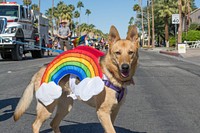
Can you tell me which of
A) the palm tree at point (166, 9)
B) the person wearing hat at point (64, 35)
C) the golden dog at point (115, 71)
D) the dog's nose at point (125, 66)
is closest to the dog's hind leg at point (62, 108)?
the golden dog at point (115, 71)

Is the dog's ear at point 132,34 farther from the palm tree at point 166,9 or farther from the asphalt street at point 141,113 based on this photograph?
the palm tree at point 166,9

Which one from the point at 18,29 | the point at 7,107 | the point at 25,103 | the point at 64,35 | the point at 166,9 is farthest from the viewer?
the point at 166,9

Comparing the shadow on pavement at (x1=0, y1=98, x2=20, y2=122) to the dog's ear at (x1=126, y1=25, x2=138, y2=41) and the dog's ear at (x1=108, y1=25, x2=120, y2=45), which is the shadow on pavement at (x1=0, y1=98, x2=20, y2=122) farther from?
the dog's ear at (x1=126, y1=25, x2=138, y2=41)

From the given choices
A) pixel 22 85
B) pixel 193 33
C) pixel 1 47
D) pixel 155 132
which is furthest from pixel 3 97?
pixel 193 33

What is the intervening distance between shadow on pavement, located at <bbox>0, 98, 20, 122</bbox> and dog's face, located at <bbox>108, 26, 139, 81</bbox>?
10.2 ft

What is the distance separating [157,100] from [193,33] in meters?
49.4

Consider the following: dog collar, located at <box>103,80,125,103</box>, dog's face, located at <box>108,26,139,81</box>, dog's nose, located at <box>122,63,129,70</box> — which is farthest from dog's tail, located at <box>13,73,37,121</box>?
dog's nose, located at <box>122,63,129,70</box>

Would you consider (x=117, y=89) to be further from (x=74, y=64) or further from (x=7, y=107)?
(x=7, y=107)

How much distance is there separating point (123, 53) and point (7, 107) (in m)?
4.19

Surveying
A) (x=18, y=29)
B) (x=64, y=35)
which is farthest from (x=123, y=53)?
(x=18, y=29)

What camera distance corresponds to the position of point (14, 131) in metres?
5.85

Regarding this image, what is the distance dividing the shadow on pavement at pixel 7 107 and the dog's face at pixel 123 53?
10.2 feet

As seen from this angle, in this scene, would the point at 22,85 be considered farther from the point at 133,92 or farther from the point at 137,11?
the point at 137,11

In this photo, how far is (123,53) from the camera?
437 cm
